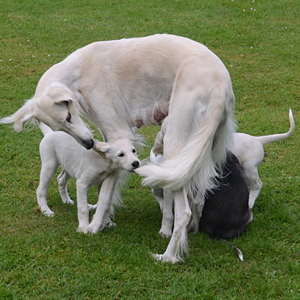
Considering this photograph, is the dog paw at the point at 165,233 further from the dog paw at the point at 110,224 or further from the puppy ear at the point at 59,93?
the puppy ear at the point at 59,93

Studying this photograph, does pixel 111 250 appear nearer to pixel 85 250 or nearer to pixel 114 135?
pixel 85 250

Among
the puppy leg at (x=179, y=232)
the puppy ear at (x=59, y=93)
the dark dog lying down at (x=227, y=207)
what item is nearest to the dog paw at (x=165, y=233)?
the dark dog lying down at (x=227, y=207)

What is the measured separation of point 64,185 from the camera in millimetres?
5699

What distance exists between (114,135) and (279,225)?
2.11 m

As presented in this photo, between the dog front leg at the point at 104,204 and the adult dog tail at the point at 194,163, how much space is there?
81 centimetres

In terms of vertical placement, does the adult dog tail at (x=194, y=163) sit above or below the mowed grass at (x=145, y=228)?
above

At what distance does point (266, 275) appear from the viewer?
165 inches

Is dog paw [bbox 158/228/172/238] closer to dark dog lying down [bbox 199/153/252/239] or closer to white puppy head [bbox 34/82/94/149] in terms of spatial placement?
dark dog lying down [bbox 199/153/252/239]

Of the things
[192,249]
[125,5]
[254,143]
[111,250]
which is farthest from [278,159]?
[125,5]

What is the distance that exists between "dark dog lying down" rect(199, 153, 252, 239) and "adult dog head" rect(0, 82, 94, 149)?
4.62ft

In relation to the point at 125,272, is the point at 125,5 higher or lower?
lower

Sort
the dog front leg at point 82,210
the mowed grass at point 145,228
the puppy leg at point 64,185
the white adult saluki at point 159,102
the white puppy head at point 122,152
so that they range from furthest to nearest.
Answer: the puppy leg at point 64,185 → the dog front leg at point 82,210 → the white puppy head at point 122,152 → the white adult saluki at point 159,102 → the mowed grass at point 145,228

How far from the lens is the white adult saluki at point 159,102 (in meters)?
4.18

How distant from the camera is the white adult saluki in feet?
13.7
